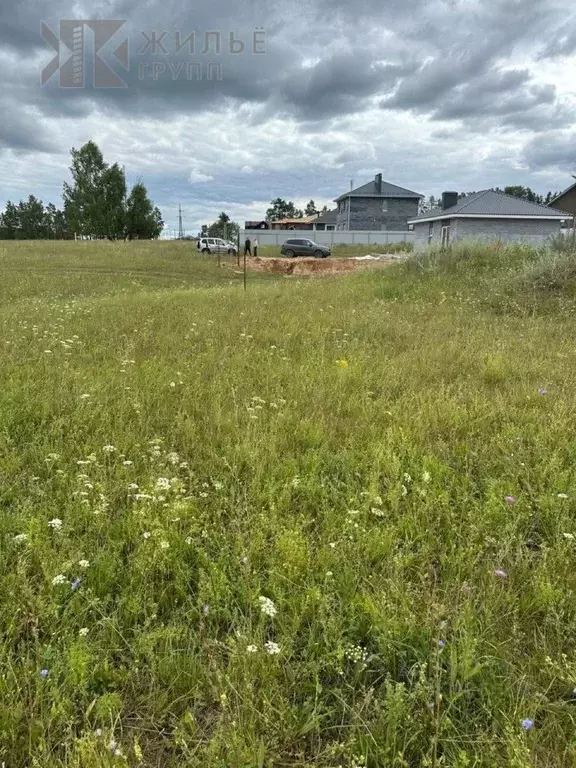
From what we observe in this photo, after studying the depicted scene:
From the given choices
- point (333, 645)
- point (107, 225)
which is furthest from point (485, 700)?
point (107, 225)

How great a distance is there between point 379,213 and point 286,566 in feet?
195

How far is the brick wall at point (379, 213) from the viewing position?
5634 centimetres

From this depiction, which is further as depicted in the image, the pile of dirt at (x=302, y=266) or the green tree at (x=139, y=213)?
the green tree at (x=139, y=213)

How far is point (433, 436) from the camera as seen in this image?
3539 millimetres

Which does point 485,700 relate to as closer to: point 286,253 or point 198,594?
point 198,594

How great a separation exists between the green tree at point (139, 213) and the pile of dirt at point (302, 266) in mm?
Answer: 31623

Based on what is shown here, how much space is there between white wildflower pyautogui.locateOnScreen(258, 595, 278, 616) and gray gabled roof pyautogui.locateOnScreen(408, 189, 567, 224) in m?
32.6

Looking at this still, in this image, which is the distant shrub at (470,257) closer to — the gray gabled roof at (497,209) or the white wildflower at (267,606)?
the white wildflower at (267,606)

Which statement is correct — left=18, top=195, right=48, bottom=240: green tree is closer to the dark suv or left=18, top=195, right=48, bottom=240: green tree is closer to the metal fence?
the metal fence

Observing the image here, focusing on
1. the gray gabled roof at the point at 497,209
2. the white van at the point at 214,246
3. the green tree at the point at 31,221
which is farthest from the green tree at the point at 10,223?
the gray gabled roof at the point at 497,209

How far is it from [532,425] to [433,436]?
79 cm

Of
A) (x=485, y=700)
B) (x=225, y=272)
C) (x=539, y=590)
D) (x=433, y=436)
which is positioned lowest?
(x=485, y=700)

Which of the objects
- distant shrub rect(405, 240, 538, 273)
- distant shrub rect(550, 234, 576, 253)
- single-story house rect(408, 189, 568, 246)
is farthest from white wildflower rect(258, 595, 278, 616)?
single-story house rect(408, 189, 568, 246)

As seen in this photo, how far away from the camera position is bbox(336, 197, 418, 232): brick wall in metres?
56.3
